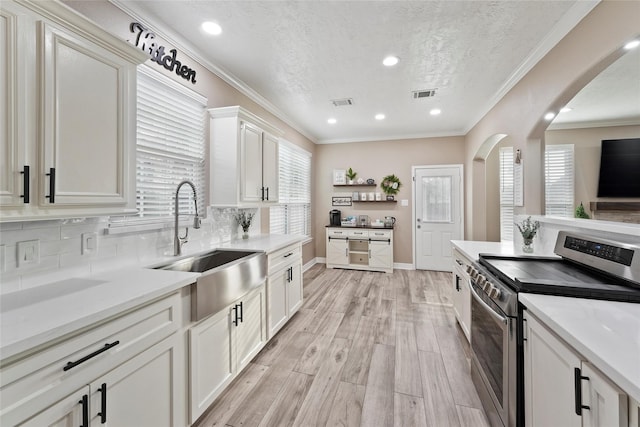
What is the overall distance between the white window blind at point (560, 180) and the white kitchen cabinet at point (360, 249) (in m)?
2.44

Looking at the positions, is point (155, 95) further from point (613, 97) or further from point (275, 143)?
point (613, 97)

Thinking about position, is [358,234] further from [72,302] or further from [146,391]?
[72,302]

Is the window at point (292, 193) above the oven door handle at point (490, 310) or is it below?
above

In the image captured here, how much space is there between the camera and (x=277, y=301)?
2.70 m

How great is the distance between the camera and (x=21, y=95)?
42.9 inches

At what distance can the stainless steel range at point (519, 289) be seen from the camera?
127cm

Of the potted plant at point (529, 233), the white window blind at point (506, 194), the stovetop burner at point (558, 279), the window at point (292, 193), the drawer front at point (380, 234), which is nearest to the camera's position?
the stovetop burner at point (558, 279)

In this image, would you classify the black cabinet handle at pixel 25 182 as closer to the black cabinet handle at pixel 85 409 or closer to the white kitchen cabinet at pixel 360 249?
the black cabinet handle at pixel 85 409

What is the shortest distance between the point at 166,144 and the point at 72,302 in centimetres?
146

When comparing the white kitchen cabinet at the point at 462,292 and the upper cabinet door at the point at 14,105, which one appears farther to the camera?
the white kitchen cabinet at the point at 462,292

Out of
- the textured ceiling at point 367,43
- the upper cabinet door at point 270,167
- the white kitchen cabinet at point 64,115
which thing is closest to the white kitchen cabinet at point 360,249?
the upper cabinet door at point 270,167

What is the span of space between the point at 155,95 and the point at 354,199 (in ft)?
13.7

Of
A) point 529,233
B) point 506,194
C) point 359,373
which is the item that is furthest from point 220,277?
point 506,194

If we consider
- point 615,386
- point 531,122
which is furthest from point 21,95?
point 531,122
